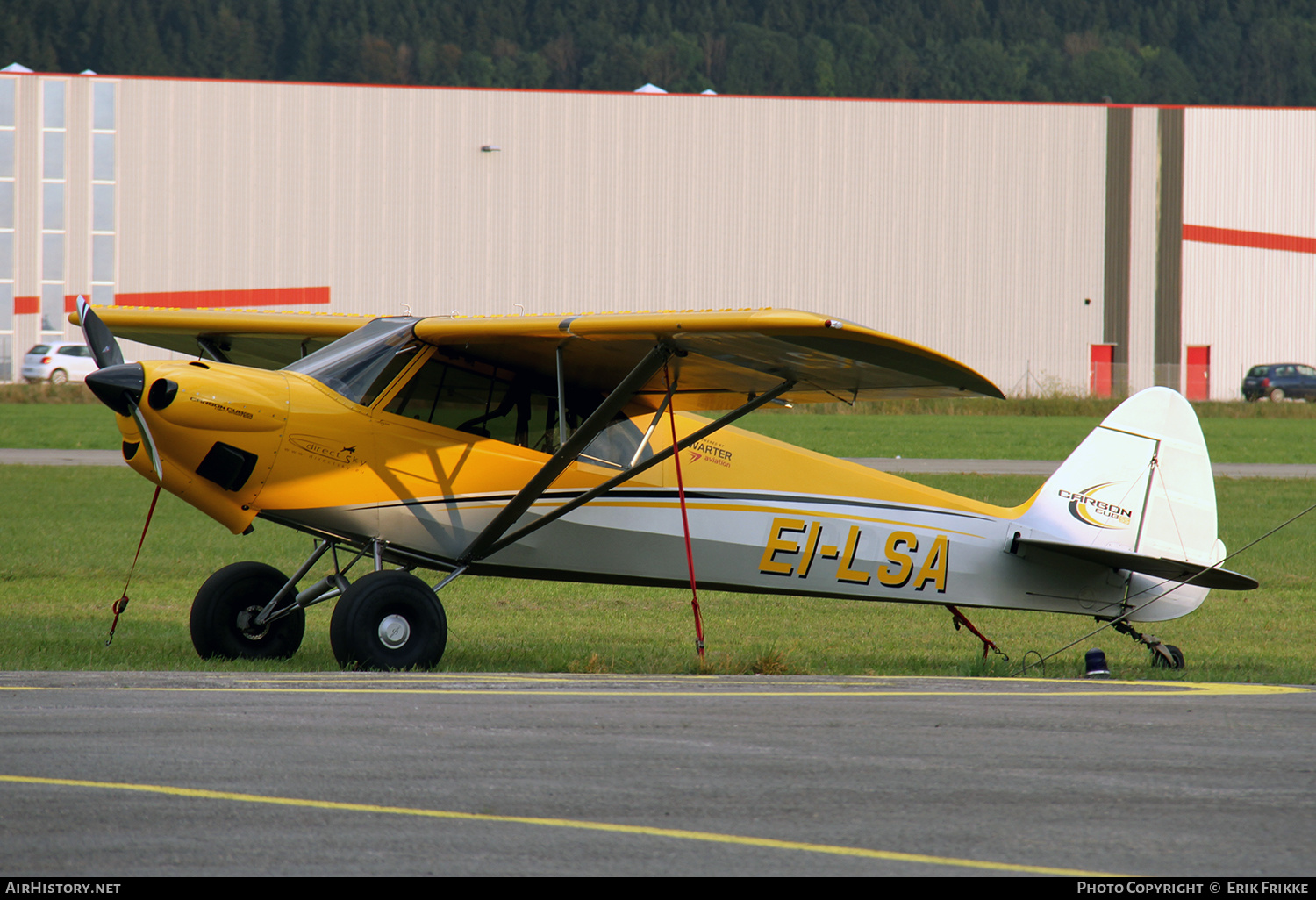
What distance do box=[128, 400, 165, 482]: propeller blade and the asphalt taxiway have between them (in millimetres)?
1400

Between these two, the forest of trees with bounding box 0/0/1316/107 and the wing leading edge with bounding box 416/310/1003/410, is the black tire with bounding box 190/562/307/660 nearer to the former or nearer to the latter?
the wing leading edge with bounding box 416/310/1003/410

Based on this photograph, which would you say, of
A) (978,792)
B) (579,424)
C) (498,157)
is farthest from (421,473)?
(498,157)

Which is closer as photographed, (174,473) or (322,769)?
(322,769)

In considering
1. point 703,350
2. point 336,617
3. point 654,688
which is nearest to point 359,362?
point 336,617

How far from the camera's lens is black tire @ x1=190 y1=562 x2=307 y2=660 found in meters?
10.1

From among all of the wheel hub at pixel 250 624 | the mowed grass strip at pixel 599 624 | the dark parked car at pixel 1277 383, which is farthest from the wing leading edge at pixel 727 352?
the dark parked car at pixel 1277 383

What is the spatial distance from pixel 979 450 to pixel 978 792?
3208 cm

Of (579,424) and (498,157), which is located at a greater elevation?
(498,157)

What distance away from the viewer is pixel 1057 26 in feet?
453

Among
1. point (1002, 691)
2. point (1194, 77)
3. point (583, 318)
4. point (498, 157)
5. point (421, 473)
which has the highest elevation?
point (1194, 77)

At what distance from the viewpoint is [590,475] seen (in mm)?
10523

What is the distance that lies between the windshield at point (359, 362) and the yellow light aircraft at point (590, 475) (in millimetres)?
19

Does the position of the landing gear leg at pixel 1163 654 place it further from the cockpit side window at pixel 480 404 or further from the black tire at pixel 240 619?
the black tire at pixel 240 619

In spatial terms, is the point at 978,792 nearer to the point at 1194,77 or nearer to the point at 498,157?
the point at 498,157
